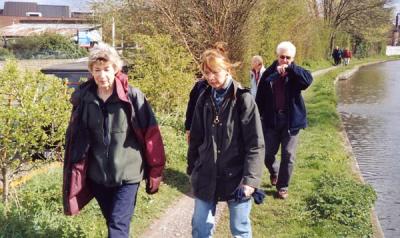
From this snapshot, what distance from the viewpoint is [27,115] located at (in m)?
4.64

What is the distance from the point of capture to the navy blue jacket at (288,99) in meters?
5.69

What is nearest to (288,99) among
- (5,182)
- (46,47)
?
(5,182)

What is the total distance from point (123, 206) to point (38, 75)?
194 centimetres

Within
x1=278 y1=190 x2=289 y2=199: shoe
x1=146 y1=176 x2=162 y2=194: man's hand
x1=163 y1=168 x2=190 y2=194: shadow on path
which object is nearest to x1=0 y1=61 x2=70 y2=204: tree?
x1=146 y1=176 x2=162 y2=194: man's hand

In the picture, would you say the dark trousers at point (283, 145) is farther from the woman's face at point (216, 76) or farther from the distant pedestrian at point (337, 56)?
the distant pedestrian at point (337, 56)

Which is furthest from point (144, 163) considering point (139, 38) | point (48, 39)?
point (48, 39)

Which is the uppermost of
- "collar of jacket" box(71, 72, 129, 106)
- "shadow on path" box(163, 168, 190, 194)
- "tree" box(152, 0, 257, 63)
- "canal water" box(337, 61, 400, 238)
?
"tree" box(152, 0, 257, 63)

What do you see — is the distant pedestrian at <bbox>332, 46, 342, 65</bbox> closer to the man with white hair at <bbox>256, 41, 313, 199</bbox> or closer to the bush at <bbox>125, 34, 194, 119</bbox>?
the bush at <bbox>125, 34, 194, 119</bbox>

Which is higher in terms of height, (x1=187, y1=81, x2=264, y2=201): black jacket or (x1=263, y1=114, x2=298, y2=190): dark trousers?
(x1=187, y1=81, x2=264, y2=201): black jacket

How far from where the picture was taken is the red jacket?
3.62 meters

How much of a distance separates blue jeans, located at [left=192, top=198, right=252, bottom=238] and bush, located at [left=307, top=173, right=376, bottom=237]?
1839 mm

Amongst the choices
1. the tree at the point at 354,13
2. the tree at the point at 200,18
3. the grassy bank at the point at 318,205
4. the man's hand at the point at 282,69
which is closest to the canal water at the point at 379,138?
the grassy bank at the point at 318,205

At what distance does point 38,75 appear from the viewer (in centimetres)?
494

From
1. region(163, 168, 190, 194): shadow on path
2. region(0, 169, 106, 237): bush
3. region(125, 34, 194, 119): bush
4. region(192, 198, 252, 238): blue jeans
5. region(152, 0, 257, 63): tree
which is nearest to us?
region(192, 198, 252, 238): blue jeans
